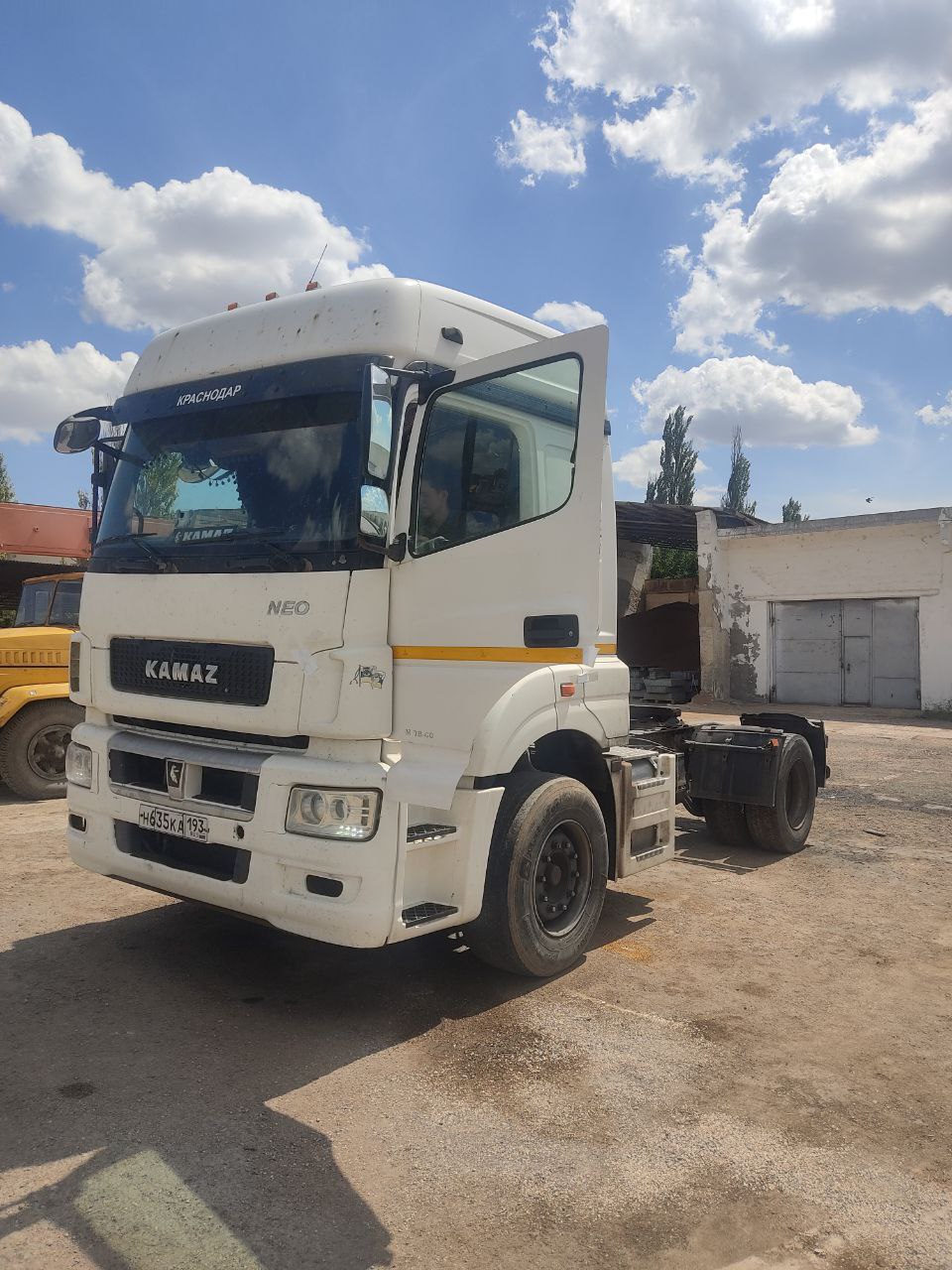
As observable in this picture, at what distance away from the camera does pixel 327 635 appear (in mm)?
4008

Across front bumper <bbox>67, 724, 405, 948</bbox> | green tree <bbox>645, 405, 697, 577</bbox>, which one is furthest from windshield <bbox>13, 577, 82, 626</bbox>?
green tree <bbox>645, 405, 697, 577</bbox>

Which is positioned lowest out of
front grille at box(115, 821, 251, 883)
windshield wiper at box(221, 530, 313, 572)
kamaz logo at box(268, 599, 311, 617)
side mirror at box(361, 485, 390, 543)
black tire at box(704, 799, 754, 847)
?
black tire at box(704, 799, 754, 847)

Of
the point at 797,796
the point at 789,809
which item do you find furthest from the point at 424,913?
the point at 797,796

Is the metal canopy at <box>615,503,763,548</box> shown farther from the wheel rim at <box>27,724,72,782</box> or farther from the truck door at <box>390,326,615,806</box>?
the truck door at <box>390,326,615,806</box>

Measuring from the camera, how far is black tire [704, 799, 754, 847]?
307 inches

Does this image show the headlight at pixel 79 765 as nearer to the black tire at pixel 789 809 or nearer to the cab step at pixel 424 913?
the cab step at pixel 424 913

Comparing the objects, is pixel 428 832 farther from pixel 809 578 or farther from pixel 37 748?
pixel 809 578

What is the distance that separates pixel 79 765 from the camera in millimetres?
4969

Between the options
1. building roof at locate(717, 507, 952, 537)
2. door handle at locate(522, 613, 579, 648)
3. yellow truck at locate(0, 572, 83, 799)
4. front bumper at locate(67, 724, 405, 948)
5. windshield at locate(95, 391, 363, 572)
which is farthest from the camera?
building roof at locate(717, 507, 952, 537)

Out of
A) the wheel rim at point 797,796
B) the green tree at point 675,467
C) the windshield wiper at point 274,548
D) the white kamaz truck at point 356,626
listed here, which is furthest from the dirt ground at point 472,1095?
the green tree at point 675,467

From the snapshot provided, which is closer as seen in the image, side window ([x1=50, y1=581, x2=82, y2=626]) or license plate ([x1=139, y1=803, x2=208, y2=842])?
license plate ([x1=139, y1=803, x2=208, y2=842])

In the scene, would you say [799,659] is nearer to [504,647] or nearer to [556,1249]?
[504,647]

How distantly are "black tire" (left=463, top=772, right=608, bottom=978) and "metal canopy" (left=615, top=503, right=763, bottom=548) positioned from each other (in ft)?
54.5

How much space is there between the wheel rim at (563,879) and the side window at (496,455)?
1611mm
